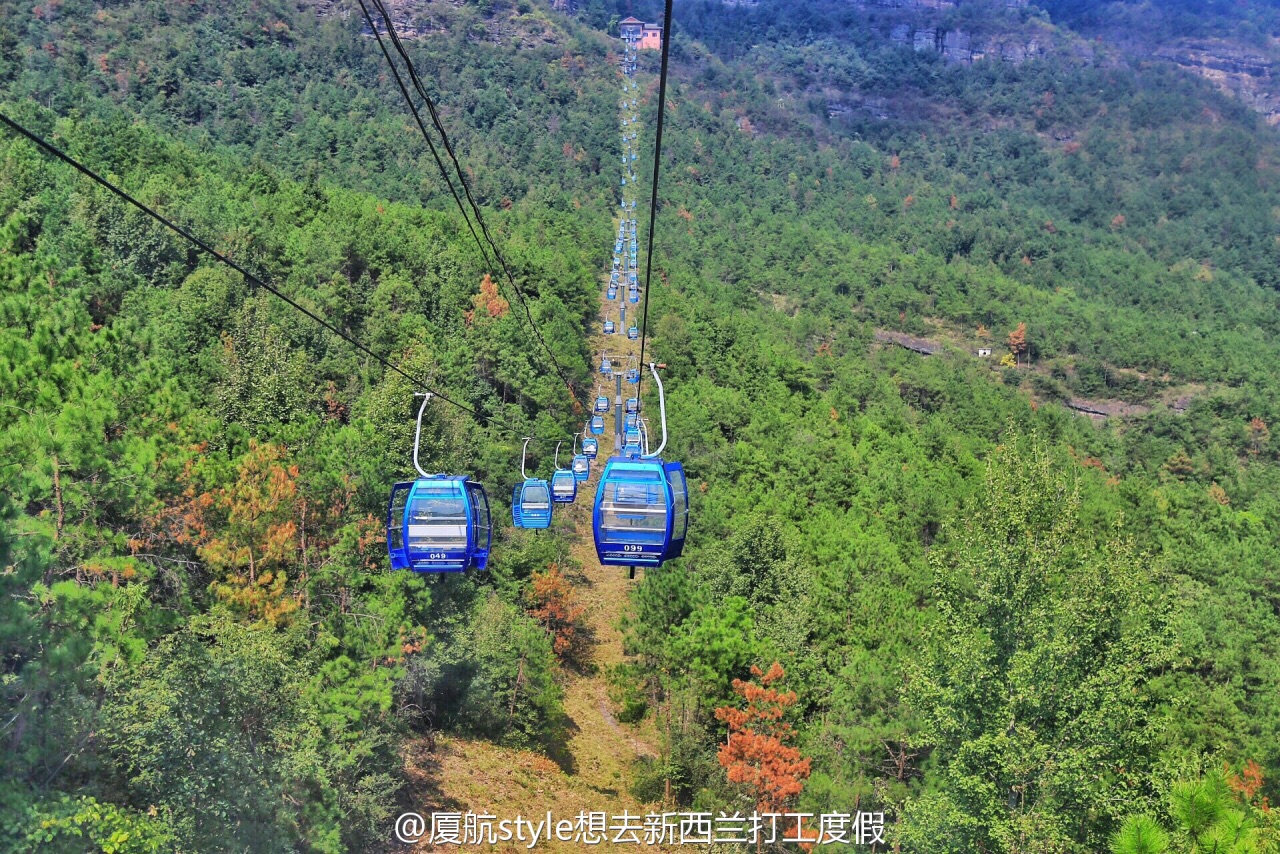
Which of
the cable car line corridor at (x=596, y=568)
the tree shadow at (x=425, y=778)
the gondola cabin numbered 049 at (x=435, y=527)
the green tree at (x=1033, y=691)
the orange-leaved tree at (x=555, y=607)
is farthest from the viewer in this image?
the orange-leaved tree at (x=555, y=607)

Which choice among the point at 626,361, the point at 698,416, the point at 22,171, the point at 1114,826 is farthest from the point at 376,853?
the point at 626,361

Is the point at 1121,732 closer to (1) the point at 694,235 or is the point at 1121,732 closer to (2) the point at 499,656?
(2) the point at 499,656

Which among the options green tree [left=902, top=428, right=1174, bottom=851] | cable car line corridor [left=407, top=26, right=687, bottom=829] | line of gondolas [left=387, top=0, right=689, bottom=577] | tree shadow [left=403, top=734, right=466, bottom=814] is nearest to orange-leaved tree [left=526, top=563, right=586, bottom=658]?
cable car line corridor [left=407, top=26, right=687, bottom=829]

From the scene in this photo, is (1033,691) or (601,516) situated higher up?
(601,516)

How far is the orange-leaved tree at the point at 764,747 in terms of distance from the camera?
32719 mm

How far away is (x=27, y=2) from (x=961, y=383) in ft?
364

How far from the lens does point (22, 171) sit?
50781 mm

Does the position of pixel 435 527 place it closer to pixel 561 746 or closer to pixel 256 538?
pixel 256 538

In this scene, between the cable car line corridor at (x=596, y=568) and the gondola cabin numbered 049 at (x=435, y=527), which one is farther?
the gondola cabin numbered 049 at (x=435, y=527)

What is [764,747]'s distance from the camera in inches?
1312

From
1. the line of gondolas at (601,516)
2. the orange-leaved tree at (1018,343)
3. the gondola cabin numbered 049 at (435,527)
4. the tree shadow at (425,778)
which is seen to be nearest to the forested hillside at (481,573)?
the tree shadow at (425,778)

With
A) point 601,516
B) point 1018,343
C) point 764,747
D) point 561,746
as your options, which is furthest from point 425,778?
point 1018,343

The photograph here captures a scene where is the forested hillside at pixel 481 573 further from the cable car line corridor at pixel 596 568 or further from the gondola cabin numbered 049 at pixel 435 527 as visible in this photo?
the gondola cabin numbered 049 at pixel 435 527

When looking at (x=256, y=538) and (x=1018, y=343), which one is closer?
(x=256, y=538)
